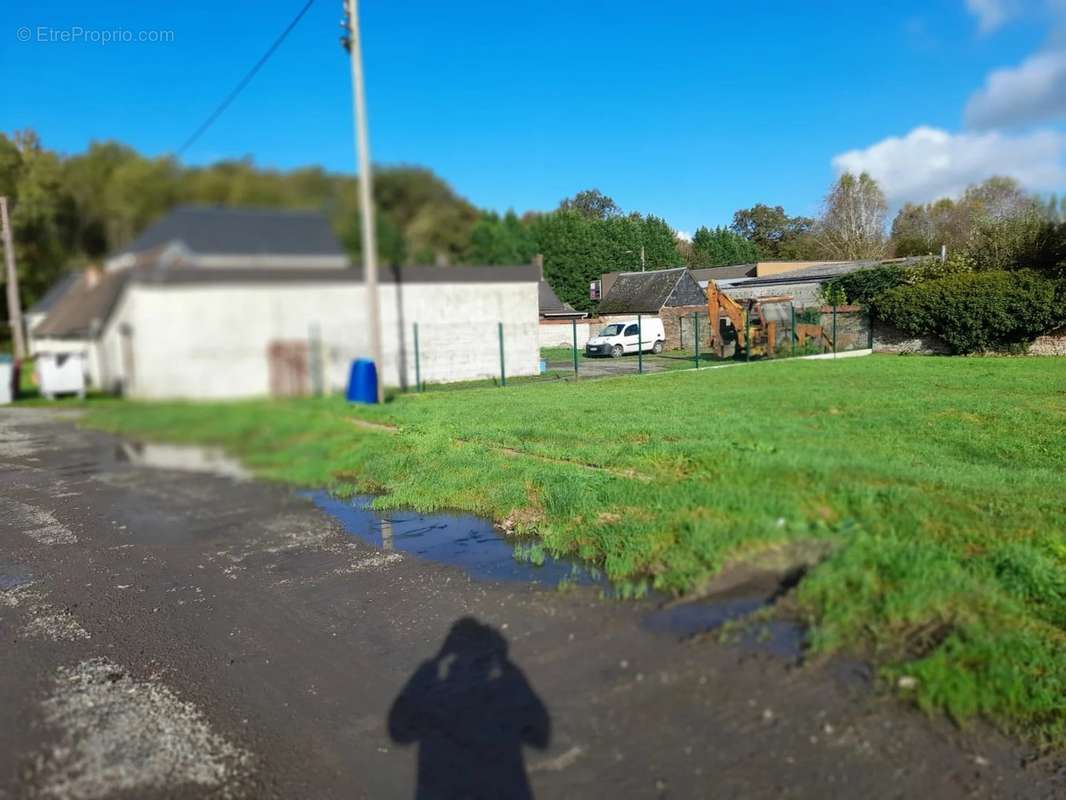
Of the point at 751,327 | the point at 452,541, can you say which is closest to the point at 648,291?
the point at 452,541

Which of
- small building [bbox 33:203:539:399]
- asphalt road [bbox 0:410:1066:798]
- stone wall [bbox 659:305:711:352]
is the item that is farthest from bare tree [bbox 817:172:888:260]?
small building [bbox 33:203:539:399]

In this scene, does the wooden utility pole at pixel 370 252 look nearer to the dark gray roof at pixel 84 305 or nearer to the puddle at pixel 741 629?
the dark gray roof at pixel 84 305

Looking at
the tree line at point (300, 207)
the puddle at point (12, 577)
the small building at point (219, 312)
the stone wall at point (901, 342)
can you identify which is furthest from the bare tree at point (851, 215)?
the stone wall at point (901, 342)

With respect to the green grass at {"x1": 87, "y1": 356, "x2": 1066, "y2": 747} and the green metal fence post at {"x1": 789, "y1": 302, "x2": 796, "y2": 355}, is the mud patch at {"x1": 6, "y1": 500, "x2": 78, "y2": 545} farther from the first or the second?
the green metal fence post at {"x1": 789, "y1": 302, "x2": 796, "y2": 355}

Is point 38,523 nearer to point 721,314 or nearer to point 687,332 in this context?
point 687,332

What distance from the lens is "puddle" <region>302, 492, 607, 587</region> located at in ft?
16.0

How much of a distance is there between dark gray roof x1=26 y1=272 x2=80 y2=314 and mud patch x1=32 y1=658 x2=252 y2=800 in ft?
6.04

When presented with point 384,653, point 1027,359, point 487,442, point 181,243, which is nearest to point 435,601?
point 384,653

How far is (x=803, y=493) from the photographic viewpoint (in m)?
5.04

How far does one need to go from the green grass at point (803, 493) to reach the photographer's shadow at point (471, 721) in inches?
44.8

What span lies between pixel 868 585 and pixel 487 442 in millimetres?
5187

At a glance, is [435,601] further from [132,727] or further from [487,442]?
[487,442]

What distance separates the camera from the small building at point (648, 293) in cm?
750

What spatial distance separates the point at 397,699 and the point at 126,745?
116 cm
